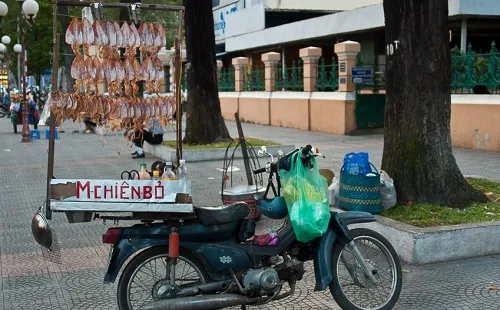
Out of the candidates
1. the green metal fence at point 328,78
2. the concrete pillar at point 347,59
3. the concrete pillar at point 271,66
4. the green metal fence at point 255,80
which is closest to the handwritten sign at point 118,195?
the concrete pillar at point 347,59

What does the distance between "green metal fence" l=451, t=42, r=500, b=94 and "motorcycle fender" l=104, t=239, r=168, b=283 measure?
11.0 metres

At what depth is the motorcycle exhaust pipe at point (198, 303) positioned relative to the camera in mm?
4227

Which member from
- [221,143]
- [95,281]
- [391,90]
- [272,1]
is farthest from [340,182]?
[272,1]

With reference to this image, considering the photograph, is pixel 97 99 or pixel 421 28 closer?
pixel 97 99

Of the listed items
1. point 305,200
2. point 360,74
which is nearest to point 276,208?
point 305,200

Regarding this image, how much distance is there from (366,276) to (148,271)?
163cm

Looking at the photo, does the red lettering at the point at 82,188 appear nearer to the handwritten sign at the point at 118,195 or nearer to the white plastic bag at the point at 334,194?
the handwritten sign at the point at 118,195

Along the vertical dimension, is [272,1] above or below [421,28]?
above

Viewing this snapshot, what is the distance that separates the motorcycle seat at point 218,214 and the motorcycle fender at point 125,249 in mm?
305

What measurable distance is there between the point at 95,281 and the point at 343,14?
1754cm

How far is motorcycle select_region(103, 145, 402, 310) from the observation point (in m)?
4.32

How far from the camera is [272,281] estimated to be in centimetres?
434

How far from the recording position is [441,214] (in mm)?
6391

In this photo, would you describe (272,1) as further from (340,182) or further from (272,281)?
(272,281)
